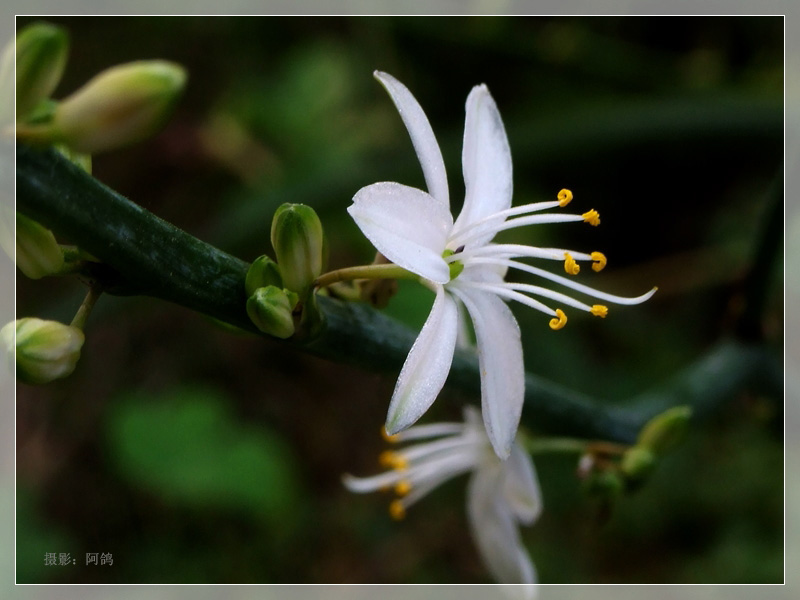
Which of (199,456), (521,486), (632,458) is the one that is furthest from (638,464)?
(199,456)

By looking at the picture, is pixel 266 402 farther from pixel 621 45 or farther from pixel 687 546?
pixel 621 45

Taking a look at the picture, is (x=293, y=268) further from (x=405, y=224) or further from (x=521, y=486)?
(x=521, y=486)

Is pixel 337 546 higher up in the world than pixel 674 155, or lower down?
lower down

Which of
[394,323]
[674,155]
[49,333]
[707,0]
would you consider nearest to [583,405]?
[394,323]

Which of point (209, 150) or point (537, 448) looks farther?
point (209, 150)

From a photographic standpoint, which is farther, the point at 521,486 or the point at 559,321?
the point at 521,486

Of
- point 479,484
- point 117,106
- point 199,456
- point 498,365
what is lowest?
point 199,456

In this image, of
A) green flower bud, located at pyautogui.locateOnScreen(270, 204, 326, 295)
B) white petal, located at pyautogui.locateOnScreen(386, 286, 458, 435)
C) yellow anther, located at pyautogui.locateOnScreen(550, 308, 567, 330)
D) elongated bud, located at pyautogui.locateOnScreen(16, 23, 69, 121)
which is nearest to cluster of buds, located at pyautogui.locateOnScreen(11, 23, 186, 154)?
elongated bud, located at pyautogui.locateOnScreen(16, 23, 69, 121)

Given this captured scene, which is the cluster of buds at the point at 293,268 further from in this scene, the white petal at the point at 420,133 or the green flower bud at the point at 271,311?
the white petal at the point at 420,133
